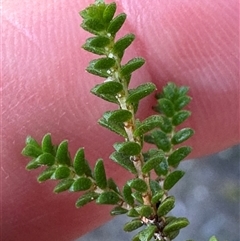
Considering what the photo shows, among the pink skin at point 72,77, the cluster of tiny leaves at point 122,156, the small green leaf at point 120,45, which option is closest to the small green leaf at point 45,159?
the cluster of tiny leaves at point 122,156

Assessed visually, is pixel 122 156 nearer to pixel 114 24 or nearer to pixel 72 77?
pixel 114 24

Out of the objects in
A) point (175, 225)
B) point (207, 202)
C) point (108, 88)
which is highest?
point (108, 88)

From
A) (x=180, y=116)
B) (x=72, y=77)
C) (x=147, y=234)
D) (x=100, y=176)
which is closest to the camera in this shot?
(x=147, y=234)

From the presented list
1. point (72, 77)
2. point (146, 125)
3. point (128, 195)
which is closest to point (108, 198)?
point (128, 195)

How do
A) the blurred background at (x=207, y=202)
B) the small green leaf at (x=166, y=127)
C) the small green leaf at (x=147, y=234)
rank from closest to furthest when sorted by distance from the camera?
1. the small green leaf at (x=147, y=234)
2. the small green leaf at (x=166, y=127)
3. the blurred background at (x=207, y=202)

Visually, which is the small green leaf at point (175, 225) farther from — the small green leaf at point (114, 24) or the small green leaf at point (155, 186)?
the small green leaf at point (114, 24)

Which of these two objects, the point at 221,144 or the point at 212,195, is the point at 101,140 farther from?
the point at 212,195
